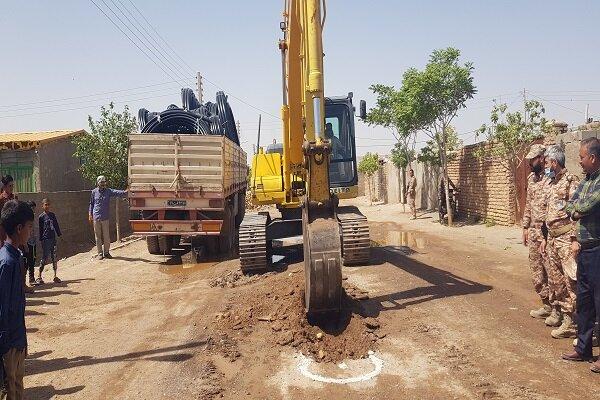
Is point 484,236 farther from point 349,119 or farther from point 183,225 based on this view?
point 183,225

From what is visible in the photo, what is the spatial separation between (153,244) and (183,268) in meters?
1.58

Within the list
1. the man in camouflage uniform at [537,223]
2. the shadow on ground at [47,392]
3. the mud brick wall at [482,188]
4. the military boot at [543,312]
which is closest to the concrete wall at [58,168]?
the mud brick wall at [482,188]

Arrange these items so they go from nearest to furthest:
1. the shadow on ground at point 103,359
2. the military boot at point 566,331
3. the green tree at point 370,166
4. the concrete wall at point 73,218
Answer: the military boot at point 566,331
the shadow on ground at point 103,359
the concrete wall at point 73,218
the green tree at point 370,166

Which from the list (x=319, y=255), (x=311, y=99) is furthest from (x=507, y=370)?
(x=311, y=99)

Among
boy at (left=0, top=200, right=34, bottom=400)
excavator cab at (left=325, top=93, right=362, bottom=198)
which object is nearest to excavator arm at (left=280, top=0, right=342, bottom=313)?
boy at (left=0, top=200, right=34, bottom=400)

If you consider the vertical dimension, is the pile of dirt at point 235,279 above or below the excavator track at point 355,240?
below

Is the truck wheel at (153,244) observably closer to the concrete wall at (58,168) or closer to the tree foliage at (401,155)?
the concrete wall at (58,168)

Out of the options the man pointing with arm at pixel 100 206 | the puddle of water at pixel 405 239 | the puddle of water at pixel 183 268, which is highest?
the man pointing with arm at pixel 100 206

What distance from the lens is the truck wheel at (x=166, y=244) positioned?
11.5m

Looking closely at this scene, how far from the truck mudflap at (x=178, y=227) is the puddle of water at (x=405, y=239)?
15.6 ft

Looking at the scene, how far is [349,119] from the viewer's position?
9.59m

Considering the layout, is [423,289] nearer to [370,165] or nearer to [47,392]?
[47,392]

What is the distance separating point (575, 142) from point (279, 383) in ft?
26.7

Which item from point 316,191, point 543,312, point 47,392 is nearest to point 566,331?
point 543,312
